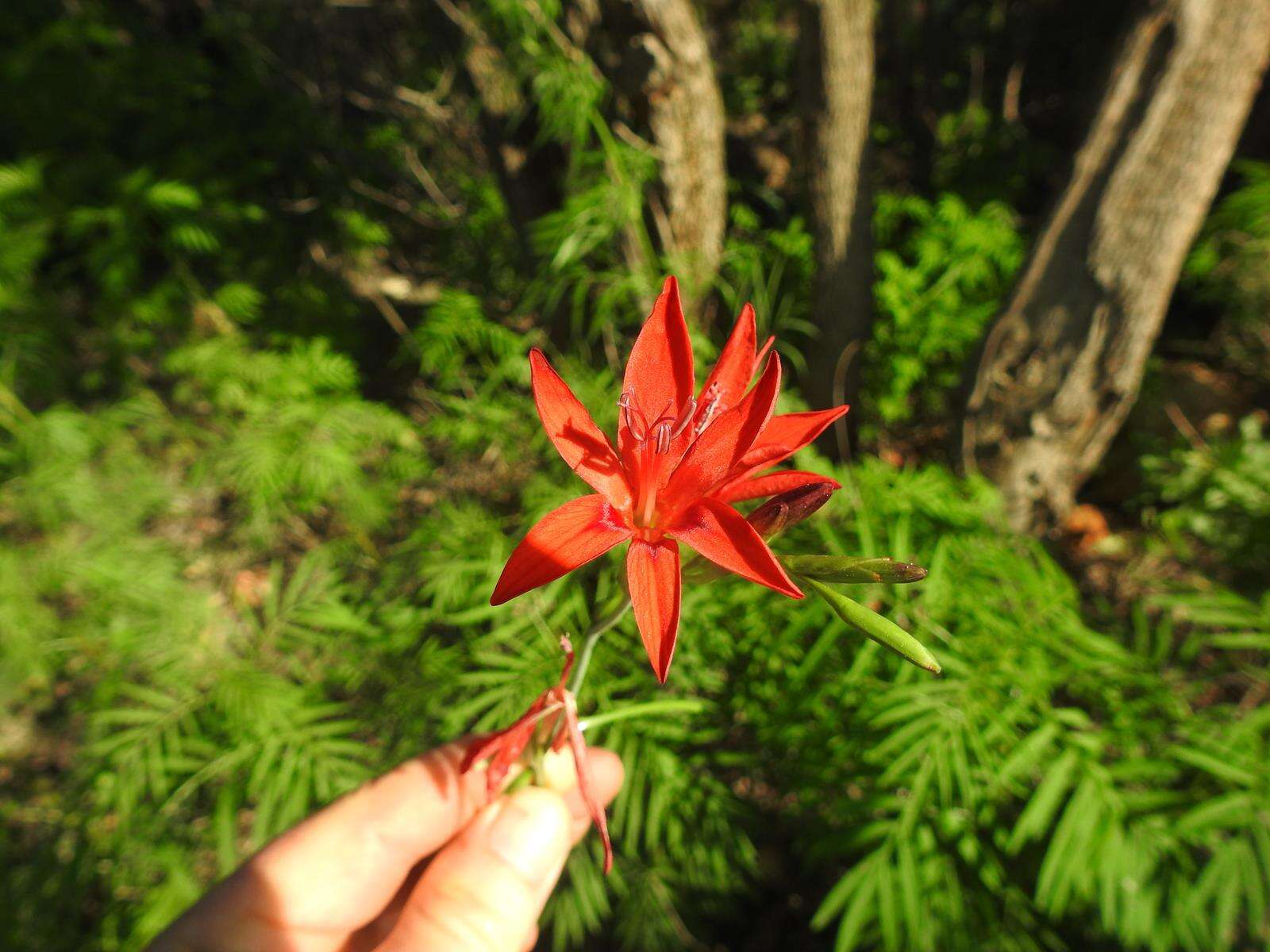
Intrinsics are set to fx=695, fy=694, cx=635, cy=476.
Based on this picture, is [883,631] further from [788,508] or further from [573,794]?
[573,794]

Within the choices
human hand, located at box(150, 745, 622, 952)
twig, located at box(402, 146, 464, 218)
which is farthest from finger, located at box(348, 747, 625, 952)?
twig, located at box(402, 146, 464, 218)

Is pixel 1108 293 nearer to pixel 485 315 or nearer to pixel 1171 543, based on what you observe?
pixel 1171 543

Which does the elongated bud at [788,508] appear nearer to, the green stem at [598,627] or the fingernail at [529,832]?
the green stem at [598,627]

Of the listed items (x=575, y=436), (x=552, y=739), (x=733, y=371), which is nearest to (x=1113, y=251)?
(x=733, y=371)

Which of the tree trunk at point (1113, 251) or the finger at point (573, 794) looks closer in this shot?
the finger at point (573, 794)

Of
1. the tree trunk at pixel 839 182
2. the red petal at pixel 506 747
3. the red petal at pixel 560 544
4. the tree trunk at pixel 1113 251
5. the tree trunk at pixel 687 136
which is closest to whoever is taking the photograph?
the red petal at pixel 560 544

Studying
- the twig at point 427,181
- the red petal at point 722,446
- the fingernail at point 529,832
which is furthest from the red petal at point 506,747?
the twig at point 427,181

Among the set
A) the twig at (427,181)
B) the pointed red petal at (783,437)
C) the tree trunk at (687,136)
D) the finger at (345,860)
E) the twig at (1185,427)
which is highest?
the twig at (427,181)
